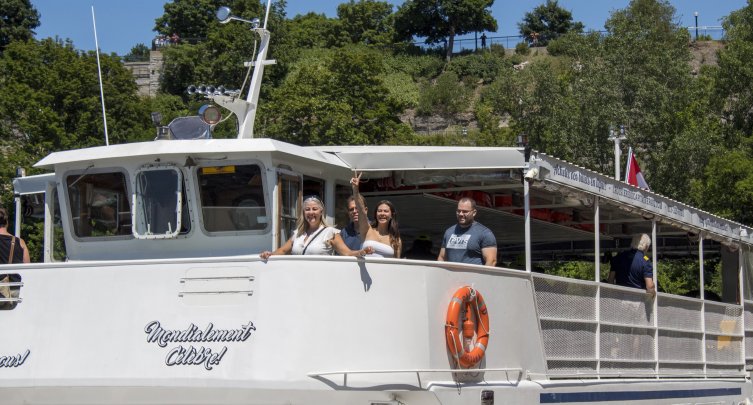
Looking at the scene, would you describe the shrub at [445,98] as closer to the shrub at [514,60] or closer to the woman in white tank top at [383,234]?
the shrub at [514,60]

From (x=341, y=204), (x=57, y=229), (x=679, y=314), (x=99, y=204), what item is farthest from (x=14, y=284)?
(x=679, y=314)

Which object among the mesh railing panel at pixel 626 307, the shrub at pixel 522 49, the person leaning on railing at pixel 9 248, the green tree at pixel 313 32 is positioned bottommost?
the mesh railing panel at pixel 626 307

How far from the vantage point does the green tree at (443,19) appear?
77.1m

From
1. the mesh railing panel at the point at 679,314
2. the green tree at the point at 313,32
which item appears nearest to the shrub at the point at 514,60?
the green tree at the point at 313,32

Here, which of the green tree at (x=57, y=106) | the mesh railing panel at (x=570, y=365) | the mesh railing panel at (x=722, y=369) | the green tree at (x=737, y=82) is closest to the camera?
the mesh railing panel at (x=570, y=365)

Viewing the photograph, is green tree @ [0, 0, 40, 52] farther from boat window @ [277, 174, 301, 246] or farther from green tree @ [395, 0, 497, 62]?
boat window @ [277, 174, 301, 246]

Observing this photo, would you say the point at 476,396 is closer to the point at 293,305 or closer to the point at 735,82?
the point at 293,305

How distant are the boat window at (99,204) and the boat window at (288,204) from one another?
1546mm

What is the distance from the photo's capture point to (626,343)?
8828 mm

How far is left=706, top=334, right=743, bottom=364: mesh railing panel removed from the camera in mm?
10820

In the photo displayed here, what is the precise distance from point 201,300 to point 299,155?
1749 millimetres

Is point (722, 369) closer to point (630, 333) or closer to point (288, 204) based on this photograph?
point (630, 333)

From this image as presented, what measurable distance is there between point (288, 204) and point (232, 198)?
0.55 metres

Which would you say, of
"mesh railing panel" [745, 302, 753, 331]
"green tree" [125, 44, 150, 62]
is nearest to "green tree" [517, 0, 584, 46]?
"green tree" [125, 44, 150, 62]
